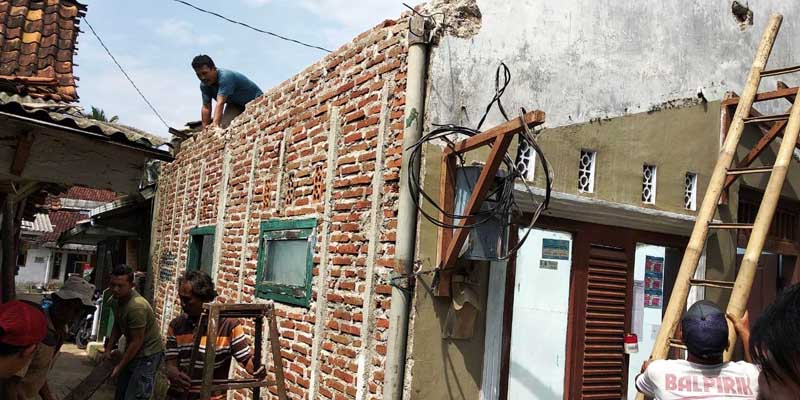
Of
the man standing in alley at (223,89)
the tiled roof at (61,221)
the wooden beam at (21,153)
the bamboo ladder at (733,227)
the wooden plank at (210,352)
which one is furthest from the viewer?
the tiled roof at (61,221)

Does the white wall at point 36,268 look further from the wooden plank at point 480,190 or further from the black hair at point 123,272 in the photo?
the wooden plank at point 480,190

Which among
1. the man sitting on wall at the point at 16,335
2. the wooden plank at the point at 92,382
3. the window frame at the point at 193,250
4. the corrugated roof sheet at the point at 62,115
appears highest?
the corrugated roof sheet at the point at 62,115

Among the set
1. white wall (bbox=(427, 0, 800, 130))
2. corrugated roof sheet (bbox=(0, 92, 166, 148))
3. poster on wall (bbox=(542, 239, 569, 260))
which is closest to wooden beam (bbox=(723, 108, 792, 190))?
white wall (bbox=(427, 0, 800, 130))

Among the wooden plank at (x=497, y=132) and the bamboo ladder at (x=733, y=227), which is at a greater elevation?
the wooden plank at (x=497, y=132)

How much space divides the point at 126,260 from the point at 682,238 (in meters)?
12.7

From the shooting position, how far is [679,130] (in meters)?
5.80

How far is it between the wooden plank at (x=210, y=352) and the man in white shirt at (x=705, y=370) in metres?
2.75

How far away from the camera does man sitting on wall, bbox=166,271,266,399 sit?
4582 mm

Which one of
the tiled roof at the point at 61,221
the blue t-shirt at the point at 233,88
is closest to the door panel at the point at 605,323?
the blue t-shirt at the point at 233,88

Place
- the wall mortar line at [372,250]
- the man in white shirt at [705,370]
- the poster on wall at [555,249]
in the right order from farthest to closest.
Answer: the poster on wall at [555,249], the wall mortar line at [372,250], the man in white shirt at [705,370]

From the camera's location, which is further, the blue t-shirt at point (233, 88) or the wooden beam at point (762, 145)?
the blue t-shirt at point (233, 88)

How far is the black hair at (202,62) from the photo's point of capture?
8617 mm

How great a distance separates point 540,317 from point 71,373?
9.18 m

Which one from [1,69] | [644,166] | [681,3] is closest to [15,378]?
[1,69]
